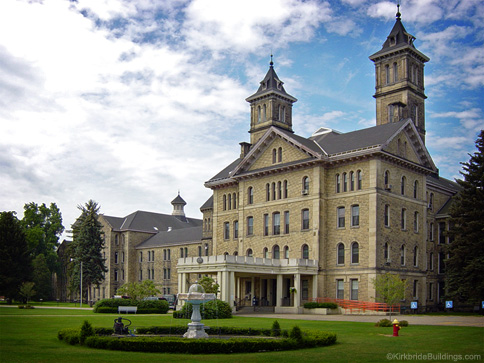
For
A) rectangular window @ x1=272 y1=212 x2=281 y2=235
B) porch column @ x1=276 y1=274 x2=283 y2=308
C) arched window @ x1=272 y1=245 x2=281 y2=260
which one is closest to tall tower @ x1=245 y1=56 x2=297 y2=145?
rectangular window @ x1=272 y1=212 x2=281 y2=235

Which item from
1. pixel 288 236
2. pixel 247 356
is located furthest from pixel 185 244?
Result: pixel 247 356

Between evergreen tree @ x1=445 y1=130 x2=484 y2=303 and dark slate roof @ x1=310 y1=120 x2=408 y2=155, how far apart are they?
7.31m

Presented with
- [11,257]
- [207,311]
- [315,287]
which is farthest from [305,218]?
[11,257]

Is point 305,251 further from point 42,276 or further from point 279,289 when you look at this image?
point 42,276

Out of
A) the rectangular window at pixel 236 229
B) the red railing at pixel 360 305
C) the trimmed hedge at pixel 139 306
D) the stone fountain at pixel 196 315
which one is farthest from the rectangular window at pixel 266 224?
the stone fountain at pixel 196 315

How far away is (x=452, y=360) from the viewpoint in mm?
17188

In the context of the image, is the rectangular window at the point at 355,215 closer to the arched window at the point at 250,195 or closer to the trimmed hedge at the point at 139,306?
the arched window at the point at 250,195

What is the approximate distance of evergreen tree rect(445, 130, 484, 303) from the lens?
4750 centimetres

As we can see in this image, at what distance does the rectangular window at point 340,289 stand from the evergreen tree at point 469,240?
902 cm

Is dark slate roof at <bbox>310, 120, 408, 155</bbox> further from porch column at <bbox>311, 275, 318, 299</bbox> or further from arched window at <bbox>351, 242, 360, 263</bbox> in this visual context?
porch column at <bbox>311, 275, 318, 299</bbox>

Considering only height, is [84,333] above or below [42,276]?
above

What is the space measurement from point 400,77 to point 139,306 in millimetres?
36482

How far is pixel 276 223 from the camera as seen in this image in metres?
57.2

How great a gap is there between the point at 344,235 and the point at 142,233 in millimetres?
50047
